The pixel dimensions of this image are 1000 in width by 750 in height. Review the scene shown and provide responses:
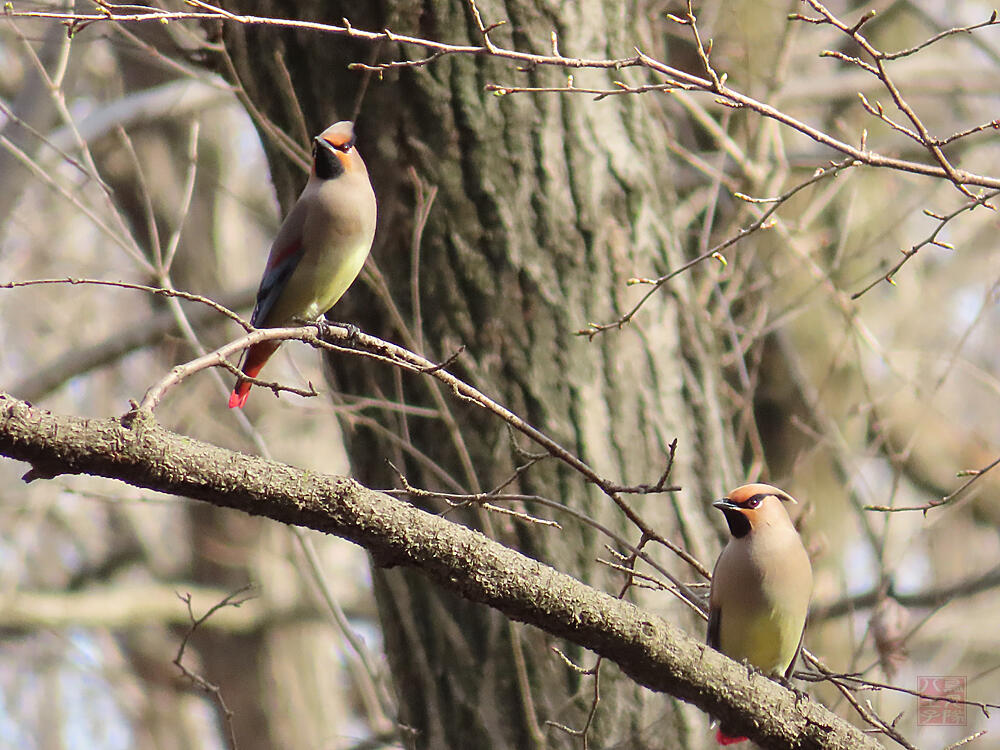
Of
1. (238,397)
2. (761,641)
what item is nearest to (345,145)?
(238,397)

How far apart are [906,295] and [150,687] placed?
24.5ft

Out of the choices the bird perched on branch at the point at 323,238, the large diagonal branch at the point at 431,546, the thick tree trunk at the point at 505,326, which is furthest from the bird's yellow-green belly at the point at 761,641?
the bird perched on branch at the point at 323,238

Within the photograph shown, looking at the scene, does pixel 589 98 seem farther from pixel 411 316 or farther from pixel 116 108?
pixel 116 108

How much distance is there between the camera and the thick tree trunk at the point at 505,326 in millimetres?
4020

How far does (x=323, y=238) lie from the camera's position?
3.85 meters

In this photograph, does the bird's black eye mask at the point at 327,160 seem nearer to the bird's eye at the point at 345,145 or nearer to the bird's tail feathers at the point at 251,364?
the bird's eye at the point at 345,145

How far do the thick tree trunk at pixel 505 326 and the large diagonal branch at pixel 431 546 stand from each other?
1368 millimetres

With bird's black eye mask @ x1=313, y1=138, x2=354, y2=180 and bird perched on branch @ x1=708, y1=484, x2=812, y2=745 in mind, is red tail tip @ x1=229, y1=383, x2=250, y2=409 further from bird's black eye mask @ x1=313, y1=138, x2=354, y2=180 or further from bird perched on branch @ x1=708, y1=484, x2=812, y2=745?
bird perched on branch @ x1=708, y1=484, x2=812, y2=745

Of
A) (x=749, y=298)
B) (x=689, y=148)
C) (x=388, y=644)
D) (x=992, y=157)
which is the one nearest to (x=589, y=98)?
(x=388, y=644)

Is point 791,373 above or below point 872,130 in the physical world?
below

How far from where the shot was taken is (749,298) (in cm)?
657

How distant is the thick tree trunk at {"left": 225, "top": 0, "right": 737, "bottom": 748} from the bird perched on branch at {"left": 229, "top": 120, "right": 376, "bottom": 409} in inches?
10.7

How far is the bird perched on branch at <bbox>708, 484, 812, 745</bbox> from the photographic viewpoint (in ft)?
12.7

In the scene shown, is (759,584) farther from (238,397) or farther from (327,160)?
(327,160)
